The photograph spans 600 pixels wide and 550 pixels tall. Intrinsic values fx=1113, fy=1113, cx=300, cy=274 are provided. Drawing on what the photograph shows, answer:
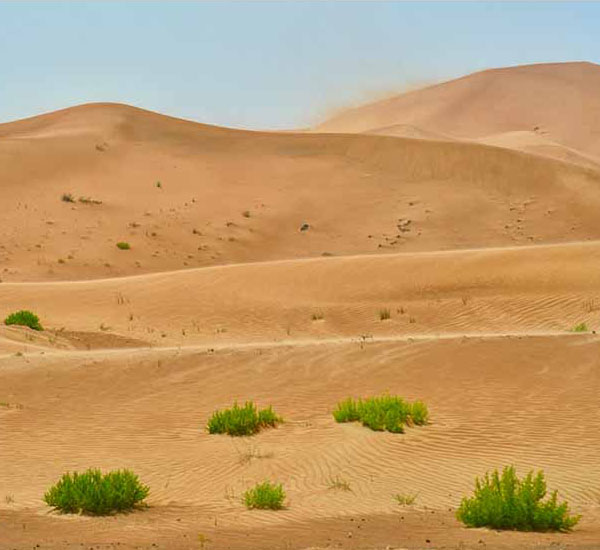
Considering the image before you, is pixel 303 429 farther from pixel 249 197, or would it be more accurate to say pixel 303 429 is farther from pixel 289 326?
pixel 249 197


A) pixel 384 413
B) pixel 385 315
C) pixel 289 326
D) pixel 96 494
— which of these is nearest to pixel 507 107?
pixel 385 315

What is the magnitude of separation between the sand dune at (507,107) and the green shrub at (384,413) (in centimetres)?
9184

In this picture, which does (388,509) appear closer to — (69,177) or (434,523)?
Result: (434,523)

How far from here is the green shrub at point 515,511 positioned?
886cm

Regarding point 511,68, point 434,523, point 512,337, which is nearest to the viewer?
→ point 434,523

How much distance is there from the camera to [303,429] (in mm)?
13438

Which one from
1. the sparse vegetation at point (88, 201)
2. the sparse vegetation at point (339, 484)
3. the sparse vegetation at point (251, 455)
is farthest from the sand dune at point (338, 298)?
the sparse vegetation at point (88, 201)

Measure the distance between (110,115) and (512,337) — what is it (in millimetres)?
56865

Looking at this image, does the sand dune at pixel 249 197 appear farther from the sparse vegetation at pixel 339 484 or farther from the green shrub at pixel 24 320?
the sparse vegetation at pixel 339 484

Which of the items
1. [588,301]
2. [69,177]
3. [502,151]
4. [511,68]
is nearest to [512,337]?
[588,301]

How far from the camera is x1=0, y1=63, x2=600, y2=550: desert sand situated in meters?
10.4

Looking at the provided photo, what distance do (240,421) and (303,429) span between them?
84 centimetres

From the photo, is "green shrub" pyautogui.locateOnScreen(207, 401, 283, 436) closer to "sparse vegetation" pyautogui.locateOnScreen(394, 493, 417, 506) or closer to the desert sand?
the desert sand

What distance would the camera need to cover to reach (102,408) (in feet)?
48.0
